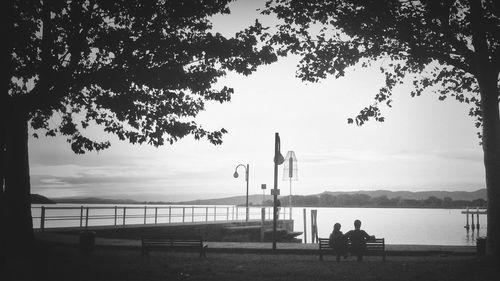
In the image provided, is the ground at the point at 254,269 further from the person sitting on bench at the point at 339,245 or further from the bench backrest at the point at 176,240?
the person sitting on bench at the point at 339,245

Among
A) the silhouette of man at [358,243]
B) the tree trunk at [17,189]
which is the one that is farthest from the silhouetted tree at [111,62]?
the silhouette of man at [358,243]

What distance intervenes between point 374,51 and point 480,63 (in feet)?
11.0

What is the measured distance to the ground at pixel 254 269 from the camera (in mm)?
11033

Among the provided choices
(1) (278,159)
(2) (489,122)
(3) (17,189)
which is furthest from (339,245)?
(3) (17,189)

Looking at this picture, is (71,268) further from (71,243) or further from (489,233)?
(489,233)

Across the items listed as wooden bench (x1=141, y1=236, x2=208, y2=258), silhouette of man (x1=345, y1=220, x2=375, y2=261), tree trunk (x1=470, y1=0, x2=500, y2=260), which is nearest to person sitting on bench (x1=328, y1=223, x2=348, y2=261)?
silhouette of man (x1=345, y1=220, x2=375, y2=261)

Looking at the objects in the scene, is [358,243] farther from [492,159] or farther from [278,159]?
[278,159]

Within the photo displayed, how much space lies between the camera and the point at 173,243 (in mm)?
15664

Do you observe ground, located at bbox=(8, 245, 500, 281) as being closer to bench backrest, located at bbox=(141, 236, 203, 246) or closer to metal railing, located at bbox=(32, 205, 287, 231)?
bench backrest, located at bbox=(141, 236, 203, 246)

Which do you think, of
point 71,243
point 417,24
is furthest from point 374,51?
point 71,243

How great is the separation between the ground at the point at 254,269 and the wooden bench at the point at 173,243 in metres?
0.77

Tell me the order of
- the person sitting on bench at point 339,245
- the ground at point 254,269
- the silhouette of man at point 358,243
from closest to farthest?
the ground at point 254,269
the silhouette of man at point 358,243
the person sitting on bench at point 339,245

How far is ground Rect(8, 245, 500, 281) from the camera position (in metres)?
11.0

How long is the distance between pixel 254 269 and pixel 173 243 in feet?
13.5
